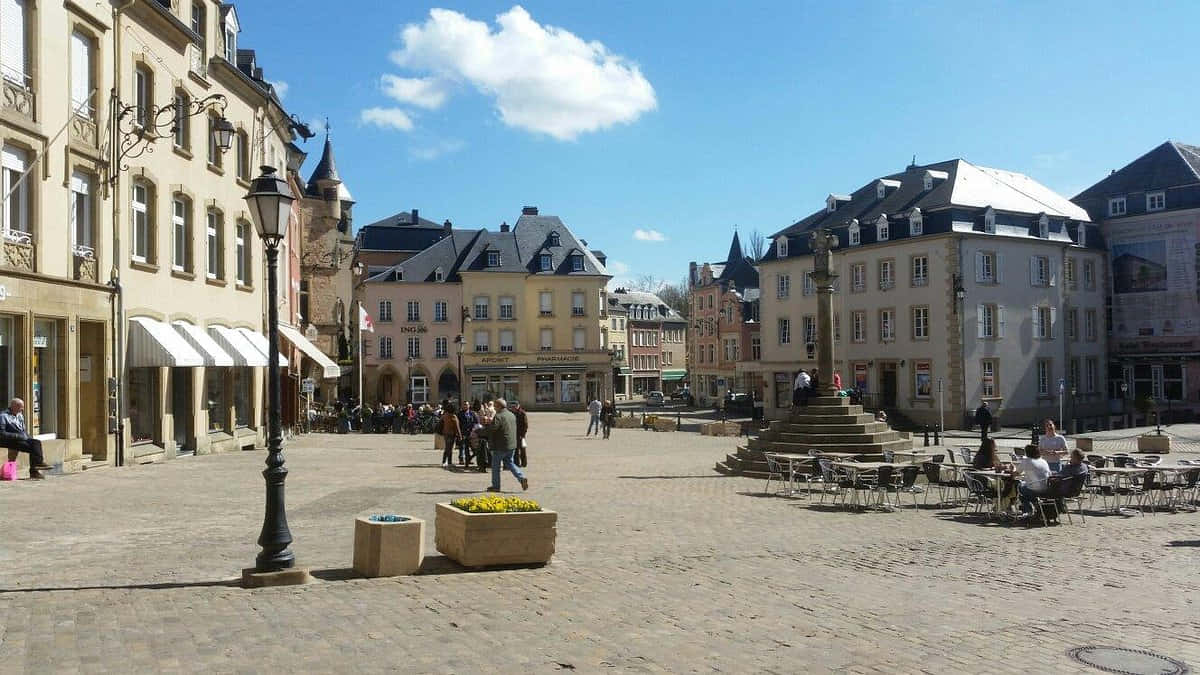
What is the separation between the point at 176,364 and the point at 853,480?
1403cm

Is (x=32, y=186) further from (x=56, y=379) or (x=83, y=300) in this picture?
(x=56, y=379)

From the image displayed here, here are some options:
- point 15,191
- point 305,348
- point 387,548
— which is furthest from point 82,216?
point 305,348

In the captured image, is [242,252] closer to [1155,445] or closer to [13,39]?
[13,39]

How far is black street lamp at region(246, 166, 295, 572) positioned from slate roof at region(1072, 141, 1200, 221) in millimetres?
51554

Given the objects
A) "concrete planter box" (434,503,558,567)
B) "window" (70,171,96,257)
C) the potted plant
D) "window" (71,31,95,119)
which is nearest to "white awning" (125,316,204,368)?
"window" (70,171,96,257)

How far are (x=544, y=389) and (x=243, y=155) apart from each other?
44.5m

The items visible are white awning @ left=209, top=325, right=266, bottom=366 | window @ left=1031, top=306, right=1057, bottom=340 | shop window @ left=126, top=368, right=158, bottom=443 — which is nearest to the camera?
shop window @ left=126, top=368, right=158, bottom=443

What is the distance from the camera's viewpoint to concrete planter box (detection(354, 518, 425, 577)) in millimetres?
9352

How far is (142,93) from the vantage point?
21.7 m

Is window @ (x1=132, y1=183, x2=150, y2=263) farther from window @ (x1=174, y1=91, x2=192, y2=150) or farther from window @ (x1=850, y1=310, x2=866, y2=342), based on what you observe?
window @ (x1=850, y1=310, x2=866, y2=342)

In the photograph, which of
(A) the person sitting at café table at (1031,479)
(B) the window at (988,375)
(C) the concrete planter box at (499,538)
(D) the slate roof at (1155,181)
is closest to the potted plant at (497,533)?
(C) the concrete planter box at (499,538)

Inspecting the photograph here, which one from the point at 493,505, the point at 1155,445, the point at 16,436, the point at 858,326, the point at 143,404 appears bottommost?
the point at 1155,445

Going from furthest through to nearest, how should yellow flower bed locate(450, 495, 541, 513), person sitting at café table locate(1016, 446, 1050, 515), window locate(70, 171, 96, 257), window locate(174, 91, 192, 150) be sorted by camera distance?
window locate(174, 91, 192, 150), window locate(70, 171, 96, 257), person sitting at café table locate(1016, 446, 1050, 515), yellow flower bed locate(450, 495, 541, 513)

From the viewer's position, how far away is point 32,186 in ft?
57.4
